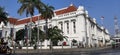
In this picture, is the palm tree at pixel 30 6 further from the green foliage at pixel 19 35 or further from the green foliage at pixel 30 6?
the green foliage at pixel 19 35

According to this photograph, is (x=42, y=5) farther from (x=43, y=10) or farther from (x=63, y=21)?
(x=63, y=21)

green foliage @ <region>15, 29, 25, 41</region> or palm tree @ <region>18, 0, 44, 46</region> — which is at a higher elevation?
palm tree @ <region>18, 0, 44, 46</region>

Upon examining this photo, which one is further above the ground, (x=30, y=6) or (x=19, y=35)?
(x=30, y=6)

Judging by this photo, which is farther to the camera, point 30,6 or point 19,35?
point 19,35

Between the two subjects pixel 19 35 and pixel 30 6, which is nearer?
pixel 30 6

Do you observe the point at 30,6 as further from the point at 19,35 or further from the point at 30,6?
the point at 19,35

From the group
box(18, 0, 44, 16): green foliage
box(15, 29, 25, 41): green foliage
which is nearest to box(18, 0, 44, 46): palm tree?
box(18, 0, 44, 16): green foliage

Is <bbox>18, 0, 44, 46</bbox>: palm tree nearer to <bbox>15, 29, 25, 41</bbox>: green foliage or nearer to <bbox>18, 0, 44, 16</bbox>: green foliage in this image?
<bbox>18, 0, 44, 16</bbox>: green foliage

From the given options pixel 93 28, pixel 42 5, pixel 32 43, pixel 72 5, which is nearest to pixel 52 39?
pixel 32 43

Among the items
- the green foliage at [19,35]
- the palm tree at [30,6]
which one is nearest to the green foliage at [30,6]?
the palm tree at [30,6]

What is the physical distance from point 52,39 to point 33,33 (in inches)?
226

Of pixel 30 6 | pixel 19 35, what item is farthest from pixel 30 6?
pixel 19 35

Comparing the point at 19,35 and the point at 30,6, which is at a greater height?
the point at 30,6

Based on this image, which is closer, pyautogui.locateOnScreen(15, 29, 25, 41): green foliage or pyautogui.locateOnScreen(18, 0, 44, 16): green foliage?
pyautogui.locateOnScreen(18, 0, 44, 16): green foliage
